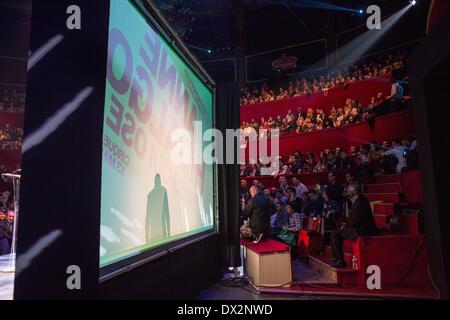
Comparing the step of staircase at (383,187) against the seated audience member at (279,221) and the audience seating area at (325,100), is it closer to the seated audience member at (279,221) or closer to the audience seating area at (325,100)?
the seated audience member at (279,221)

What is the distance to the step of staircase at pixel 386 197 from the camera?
6.65 metres

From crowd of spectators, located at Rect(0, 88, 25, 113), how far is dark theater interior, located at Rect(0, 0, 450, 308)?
112 inches

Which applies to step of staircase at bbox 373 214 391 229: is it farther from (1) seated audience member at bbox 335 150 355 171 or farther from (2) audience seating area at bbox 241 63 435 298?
(1) seated audience member at bbox 335 150 355 171

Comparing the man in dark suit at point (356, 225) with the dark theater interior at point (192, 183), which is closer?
the dark theater interior at point (192, 183)

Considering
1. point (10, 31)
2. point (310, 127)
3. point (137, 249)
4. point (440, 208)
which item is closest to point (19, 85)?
point (10, 31)

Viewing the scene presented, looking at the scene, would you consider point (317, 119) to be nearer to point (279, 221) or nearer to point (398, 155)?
point (398, 155)

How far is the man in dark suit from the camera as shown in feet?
16.0

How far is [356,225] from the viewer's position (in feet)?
16.1

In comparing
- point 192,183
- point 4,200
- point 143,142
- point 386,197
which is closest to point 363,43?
point 386,197

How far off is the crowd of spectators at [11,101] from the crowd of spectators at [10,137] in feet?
2.84

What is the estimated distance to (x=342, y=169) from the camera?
9.02 metres

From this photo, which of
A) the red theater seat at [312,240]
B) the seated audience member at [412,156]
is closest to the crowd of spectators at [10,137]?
the red theater seat at [312,240]

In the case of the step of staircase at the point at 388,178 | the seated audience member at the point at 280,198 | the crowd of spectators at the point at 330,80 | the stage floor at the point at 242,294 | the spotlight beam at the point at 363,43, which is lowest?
the stage floor at the point at 242,294

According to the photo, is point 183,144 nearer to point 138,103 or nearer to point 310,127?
point 138,103
